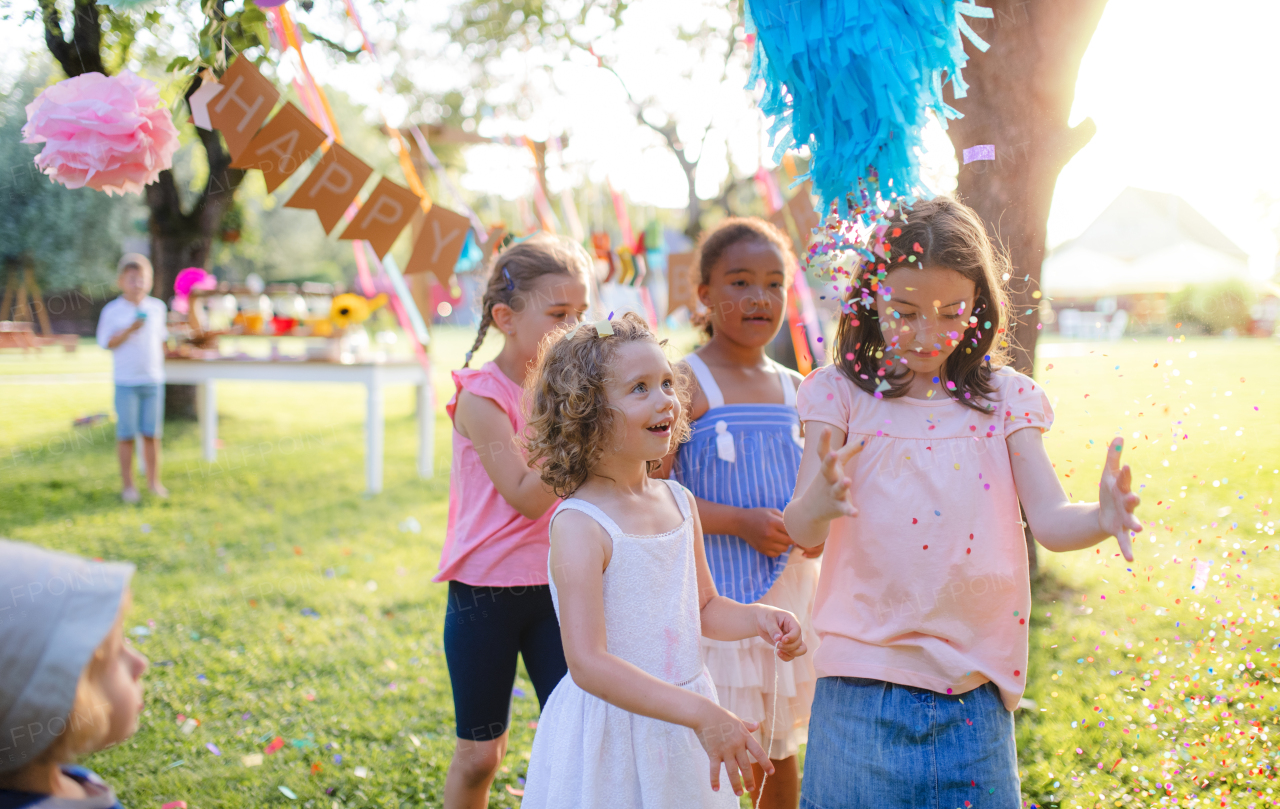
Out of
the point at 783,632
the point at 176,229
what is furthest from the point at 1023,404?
the point at 176,229

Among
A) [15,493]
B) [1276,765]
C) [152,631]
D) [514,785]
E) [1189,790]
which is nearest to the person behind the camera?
[1276,765]

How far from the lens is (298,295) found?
25.8 ft

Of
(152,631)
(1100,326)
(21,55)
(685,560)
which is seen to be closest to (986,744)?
(685,560)

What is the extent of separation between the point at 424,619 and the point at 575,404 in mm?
2774

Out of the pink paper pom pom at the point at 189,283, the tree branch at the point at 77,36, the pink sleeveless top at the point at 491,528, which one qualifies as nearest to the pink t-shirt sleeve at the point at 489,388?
the pink sleeveless top at the point at 491,528

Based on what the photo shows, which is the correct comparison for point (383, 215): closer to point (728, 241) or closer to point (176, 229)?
point (728, 241)

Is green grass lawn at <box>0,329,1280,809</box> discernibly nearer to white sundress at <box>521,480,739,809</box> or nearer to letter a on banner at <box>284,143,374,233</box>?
white sundress at <box>521,480,739,809</box>

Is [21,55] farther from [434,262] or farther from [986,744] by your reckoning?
[986,744]

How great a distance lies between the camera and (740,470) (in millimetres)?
1947

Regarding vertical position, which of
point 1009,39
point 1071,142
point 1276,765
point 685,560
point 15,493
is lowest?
point 15,493

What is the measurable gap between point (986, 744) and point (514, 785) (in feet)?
5.12

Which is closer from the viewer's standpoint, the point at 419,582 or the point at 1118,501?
the point at 1118,501

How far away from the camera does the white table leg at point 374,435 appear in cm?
603

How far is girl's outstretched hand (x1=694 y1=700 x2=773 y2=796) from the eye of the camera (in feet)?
3.96
